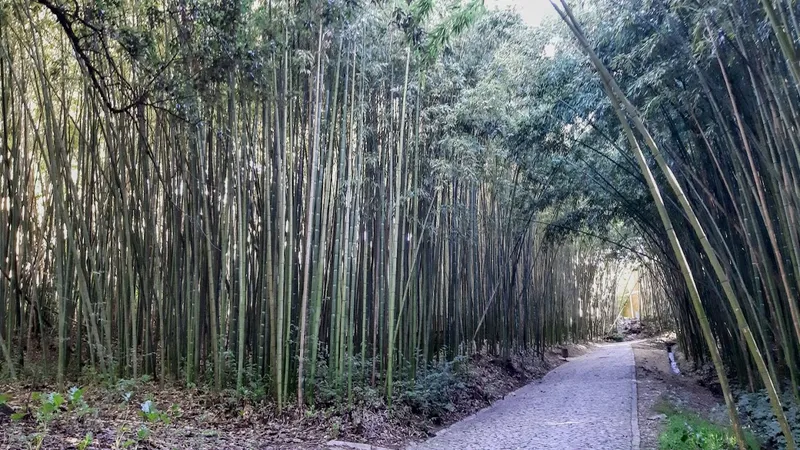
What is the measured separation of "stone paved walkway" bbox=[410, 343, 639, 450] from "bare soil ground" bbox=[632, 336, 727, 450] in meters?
0.11

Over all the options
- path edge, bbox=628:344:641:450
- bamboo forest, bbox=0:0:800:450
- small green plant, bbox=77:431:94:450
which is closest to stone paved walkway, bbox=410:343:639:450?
path edge, bbox=628:344:641:450

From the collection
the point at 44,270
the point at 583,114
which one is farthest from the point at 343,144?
the point at 44,270

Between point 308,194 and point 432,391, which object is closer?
point 308,194

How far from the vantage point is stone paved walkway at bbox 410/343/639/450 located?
4.51 meters

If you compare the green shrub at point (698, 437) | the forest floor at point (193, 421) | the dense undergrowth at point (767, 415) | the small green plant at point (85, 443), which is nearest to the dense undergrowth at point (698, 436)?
the green shrub at point (698, 437)

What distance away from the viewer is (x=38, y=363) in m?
4.99

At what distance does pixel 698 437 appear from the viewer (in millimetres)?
3893

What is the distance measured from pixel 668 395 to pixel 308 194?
448 centimetres

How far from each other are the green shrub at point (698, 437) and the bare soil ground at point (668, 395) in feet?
0.57

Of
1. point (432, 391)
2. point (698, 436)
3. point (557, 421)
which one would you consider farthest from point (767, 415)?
point (432, 391)

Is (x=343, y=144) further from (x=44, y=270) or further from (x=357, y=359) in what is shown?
(x=44, y=270)

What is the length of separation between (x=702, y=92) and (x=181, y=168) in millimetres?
3939

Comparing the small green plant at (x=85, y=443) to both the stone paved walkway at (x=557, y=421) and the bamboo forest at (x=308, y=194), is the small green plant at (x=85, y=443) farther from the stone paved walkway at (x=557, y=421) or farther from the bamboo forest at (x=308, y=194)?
the stone paved walkway at (x=557, y=421)

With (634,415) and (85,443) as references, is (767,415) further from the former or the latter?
(85,443)
